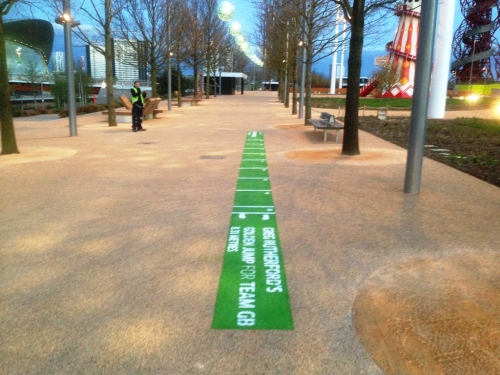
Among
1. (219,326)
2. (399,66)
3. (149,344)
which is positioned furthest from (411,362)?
(399,66)

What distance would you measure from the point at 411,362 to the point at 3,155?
38.4 feet

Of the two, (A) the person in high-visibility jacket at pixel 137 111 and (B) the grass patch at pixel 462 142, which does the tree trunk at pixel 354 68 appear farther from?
(A) the person in high-visibility jacket at pixel 137 111

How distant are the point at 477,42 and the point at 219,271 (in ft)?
319

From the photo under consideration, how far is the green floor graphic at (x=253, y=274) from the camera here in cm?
407

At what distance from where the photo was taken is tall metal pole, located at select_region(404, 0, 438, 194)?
7.99 m

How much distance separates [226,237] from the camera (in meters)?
6.14

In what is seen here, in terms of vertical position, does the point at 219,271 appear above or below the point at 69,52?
below

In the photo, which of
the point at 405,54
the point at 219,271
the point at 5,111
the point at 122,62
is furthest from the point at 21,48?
the point at 219,271

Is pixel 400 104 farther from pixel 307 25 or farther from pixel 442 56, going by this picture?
pixel 307 25

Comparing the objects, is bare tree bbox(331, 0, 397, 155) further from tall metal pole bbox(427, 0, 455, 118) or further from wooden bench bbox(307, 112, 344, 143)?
tall metal pole bbox(427, 0, 455, 118)

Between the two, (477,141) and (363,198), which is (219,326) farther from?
(477,141)

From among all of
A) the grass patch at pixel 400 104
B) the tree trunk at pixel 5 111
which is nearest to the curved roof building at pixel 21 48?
the grass patch at pixel 400 104

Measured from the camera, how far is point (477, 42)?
89.9 meters

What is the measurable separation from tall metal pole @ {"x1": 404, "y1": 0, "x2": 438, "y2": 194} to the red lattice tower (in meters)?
84.6
